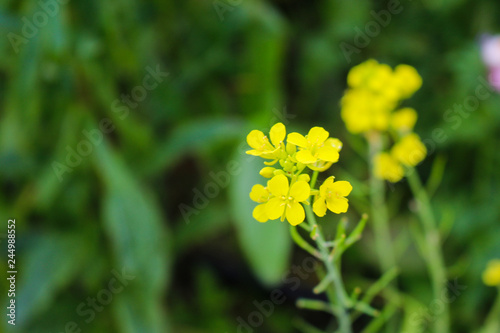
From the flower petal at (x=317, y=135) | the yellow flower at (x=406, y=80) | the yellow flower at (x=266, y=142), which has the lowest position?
the flower petal at (x=317, y=135)

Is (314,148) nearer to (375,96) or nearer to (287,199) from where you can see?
(287,199)

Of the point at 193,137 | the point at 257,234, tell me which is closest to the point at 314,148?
the point at 257,234

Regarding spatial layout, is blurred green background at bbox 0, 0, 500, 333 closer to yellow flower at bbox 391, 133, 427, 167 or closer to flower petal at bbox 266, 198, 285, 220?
yellow flower at bbox 391, 133, 427, 167

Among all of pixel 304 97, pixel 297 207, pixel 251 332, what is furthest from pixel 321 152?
pixel 304 97

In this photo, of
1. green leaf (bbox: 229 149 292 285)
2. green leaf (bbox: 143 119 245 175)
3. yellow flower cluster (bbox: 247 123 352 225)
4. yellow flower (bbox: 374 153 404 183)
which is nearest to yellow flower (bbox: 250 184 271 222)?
yellow flower cluster (bbox: 247 123 352 225)

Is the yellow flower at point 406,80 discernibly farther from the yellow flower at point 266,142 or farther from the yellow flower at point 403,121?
the yellow flower at point 266,142

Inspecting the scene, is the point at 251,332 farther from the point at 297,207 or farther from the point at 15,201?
the point at 297,207

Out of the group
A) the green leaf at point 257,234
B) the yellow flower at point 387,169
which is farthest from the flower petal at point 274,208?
the green leaf at point 257,234
